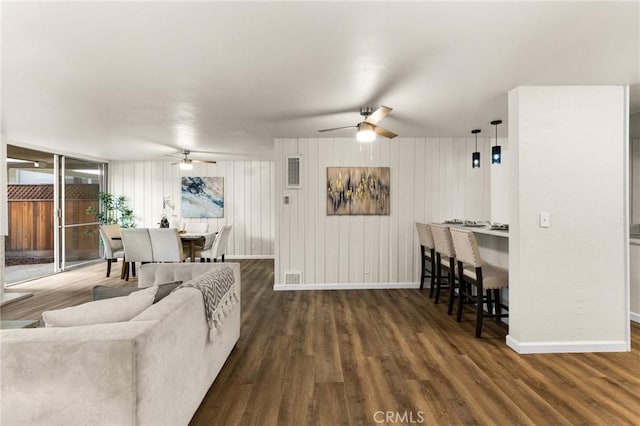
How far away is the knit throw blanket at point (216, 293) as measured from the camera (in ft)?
6.68

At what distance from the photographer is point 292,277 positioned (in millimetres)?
4906

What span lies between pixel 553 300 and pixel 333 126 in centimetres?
298

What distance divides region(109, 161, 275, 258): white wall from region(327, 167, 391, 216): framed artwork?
9.77ft

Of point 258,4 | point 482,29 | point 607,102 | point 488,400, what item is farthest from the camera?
point 607,102

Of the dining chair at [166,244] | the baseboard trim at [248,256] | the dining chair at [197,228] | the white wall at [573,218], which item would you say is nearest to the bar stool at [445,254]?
the white wall at [573,218]

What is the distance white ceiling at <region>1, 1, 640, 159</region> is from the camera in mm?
1734

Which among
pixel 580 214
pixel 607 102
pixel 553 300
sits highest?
pixel 607 102

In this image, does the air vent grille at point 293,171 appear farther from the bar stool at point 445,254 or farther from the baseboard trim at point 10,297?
the baseboard trim at point 10,297

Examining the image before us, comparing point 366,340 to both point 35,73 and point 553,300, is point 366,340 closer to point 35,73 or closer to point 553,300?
point 553,300

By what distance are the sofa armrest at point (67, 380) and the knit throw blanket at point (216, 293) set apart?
807 millimetres

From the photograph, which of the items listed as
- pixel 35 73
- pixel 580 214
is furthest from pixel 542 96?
pixel 35 73

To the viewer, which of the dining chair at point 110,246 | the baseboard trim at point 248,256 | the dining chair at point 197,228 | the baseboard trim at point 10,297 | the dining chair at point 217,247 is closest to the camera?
the baseboard trim at point 10,297

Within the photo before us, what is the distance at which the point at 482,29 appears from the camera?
189cm

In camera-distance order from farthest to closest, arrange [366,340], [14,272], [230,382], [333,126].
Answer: [14,272], [333,126], [366,340], [230,382]
